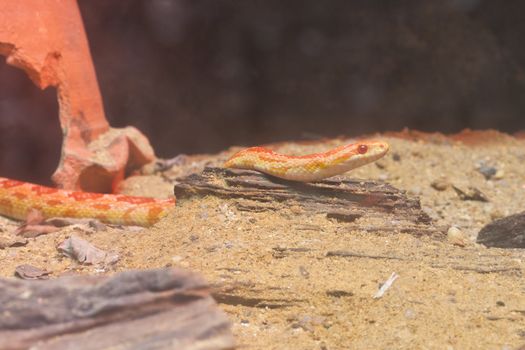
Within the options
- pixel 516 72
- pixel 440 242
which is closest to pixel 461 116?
pixel 516 72

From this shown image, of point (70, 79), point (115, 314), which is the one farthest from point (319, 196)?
point (70, 79)

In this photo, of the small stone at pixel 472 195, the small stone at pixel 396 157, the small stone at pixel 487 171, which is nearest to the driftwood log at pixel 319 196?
the small stone at pixel 472 195

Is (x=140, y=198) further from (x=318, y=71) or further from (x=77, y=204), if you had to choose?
(x=318, y=71)

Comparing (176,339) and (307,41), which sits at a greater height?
(307,41)

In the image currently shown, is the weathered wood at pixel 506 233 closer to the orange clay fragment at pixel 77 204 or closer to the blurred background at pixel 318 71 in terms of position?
the orange clay fragment at pixel 77 204

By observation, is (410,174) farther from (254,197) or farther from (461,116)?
(254,197)

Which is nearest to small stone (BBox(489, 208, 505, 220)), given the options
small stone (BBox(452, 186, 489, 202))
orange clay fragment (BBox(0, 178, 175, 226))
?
small stone (BBox(452, 186, 489, 202))
